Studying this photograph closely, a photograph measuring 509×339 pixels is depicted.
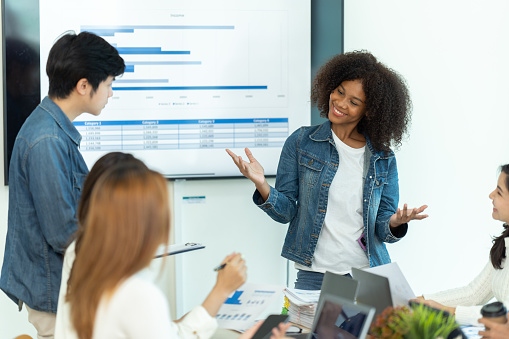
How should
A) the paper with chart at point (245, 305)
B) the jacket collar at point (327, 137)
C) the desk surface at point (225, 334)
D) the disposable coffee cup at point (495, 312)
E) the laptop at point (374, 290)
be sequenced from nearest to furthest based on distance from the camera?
1. the disposable coffee cup at point (495, 312)
2. the laptop at point (374, 290)
3. the paper with chart at point (245, 305)
4. the desk surface at point (225, 334)
5. the jacket collar at point (327, 137)

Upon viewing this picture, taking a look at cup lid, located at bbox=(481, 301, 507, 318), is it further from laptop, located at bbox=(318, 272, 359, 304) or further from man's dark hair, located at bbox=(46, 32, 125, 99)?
man's dark hair, located at bbox=(46, 32, 125, 99)

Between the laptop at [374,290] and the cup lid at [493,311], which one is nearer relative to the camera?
the cup lid at [493,311]

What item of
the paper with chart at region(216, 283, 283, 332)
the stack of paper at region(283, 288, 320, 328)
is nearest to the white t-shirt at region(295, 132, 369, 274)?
the stack of paper at region(283, 288, 320, 328)

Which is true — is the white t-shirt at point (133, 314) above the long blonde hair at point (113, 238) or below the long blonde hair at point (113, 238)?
below

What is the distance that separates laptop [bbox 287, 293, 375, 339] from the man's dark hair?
1043 mm

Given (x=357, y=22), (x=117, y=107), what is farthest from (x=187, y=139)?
(x=357, y=22)

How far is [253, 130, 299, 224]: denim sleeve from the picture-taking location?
2.56 metres

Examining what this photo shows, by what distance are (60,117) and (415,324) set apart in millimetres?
1251

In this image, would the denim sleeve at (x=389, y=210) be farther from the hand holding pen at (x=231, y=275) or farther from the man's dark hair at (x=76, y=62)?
the man's dark hair at (x=76, y=62)

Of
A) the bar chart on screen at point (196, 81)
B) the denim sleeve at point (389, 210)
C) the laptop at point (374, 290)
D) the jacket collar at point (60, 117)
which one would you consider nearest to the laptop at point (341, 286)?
the laptop at point (374, 290)

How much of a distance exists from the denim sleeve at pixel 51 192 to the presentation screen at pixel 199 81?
1255 mm

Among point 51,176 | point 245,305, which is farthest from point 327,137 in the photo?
point 51,176

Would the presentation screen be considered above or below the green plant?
above

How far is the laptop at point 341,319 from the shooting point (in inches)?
56.8
